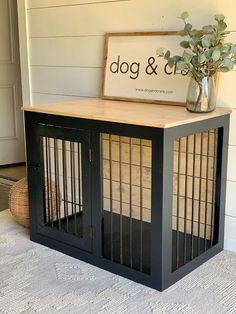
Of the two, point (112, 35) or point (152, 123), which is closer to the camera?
point (152, 123)

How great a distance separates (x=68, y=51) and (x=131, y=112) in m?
1.02

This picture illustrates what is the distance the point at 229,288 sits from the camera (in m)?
2.06

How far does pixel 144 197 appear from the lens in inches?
108

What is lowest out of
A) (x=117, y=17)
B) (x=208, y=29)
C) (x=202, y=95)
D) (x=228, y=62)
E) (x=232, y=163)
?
(x=232, y=163)

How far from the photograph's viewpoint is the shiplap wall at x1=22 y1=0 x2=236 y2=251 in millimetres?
2311

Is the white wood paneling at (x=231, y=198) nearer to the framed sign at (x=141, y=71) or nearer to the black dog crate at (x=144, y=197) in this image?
the black dog crate at (x=144, y=197)

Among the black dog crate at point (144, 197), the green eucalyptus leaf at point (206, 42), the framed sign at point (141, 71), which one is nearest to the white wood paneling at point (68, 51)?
the framed sign at point (141, 71)

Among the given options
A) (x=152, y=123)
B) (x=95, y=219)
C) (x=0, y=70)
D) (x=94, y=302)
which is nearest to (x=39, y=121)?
(x=95, y=219)

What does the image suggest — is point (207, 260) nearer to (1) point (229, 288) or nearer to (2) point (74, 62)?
(1) point (229, 288)

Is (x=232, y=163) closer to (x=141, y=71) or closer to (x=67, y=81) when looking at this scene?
(x=141, y=71)

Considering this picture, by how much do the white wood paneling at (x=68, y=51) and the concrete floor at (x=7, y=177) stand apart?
1.04m

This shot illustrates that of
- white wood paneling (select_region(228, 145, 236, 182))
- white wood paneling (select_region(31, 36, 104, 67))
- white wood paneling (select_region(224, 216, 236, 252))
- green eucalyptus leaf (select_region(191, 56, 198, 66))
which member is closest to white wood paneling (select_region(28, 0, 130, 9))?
white wood paneling (select_region(31, 36, 104, 67))

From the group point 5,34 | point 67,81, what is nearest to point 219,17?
point 67,81

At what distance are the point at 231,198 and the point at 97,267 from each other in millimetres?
790
